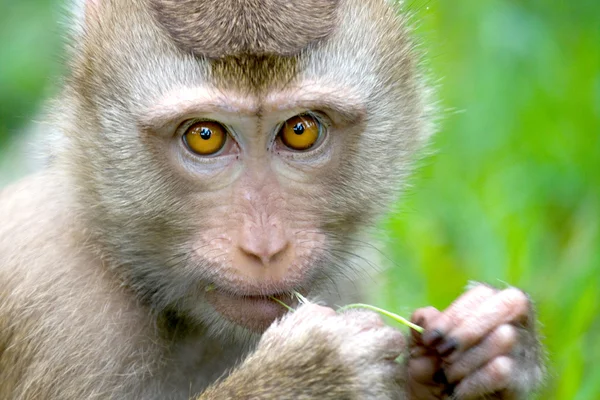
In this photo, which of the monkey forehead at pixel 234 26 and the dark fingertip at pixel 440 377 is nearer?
the monkey forehead at pixel 234 26

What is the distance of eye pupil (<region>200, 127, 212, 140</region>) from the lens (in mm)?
4730

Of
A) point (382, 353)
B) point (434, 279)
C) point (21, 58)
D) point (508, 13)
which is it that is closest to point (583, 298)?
point (434, 279)

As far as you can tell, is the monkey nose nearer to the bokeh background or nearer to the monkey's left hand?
the monkey's left hand

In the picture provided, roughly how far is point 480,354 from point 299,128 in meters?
1.17

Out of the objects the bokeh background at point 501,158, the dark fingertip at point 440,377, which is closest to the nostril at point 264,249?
the dark fingertip at point 440,377

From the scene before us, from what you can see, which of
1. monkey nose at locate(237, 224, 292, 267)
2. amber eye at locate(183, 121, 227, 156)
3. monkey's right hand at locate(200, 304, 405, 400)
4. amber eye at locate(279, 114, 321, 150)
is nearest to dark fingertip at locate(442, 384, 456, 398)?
monkey's right hand at locate(200, 304, 405, 400)

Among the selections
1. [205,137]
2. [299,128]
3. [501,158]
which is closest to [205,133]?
[205,137]

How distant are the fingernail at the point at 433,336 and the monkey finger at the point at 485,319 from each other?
2 cm

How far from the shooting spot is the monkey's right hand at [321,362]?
14.4 feet

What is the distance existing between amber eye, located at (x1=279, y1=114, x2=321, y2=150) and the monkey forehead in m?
0.29

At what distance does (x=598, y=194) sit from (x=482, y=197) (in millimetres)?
741

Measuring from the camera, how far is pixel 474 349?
15.4ft

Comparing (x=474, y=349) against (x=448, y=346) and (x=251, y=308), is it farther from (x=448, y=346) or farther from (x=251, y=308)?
(x=251, y=308)

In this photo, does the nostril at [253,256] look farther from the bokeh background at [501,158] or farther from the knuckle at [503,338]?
the bokeh background at [501,158]
